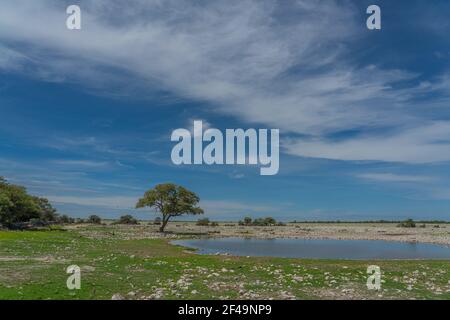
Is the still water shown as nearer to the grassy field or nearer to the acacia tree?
the grassy field

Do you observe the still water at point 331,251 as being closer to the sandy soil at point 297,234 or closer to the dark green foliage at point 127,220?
the sandy soil at point 297,234

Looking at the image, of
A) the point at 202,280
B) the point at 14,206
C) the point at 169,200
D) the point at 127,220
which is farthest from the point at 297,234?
the point at 127,220

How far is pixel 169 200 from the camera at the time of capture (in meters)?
82.5

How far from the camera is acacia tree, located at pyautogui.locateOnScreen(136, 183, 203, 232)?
269ft

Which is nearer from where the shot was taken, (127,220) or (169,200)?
(169,200)

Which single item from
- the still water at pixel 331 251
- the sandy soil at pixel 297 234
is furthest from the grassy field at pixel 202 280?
the sandy soil at pixel 297 234

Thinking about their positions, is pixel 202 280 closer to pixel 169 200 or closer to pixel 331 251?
pixel 331 251

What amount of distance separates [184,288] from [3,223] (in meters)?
71.4

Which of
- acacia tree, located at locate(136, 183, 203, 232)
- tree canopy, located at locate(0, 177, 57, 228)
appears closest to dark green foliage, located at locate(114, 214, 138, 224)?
tree canopy, located at locate(0, 177, 57, 228)
